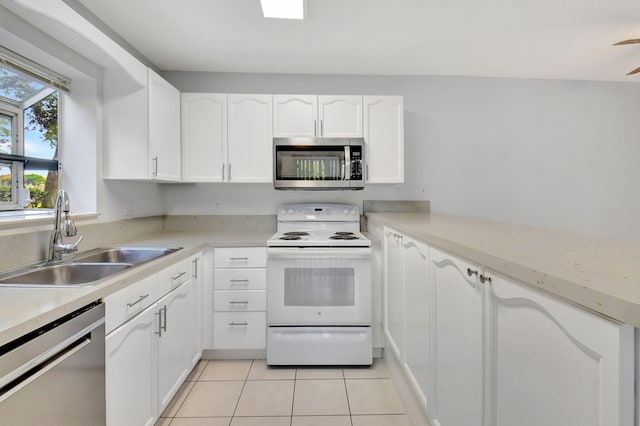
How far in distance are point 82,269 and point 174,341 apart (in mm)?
615

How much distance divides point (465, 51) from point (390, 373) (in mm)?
2481

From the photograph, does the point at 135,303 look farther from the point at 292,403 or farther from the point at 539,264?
the point at 539,264

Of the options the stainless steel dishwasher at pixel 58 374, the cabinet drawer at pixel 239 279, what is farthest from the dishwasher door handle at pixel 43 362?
the cabinet drawer at pixel 239 279

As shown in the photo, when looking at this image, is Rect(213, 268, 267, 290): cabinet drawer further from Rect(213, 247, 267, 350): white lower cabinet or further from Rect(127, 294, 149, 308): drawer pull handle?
Rect(127, 294, 149, 308): drawer pull handle

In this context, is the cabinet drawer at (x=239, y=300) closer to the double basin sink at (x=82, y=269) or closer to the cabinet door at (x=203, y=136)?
the double basin sink at (x=82, y=269)

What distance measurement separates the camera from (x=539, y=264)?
744 mm

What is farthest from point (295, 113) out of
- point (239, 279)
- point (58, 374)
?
point (58, 374)

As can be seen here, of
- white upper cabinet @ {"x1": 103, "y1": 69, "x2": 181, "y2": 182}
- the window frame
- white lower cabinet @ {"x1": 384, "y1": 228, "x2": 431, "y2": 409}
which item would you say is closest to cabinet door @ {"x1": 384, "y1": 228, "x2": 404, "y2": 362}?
white lower cabinet @ {"x1": 384, "y1": 228, "x2": 431, "y2": 409}

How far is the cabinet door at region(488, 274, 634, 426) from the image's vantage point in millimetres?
537

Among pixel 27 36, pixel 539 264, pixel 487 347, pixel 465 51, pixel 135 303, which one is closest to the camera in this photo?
pixel 539 264

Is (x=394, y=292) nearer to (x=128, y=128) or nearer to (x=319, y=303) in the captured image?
(x=319, y=303)

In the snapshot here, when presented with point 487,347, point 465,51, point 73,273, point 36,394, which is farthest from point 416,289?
point 465,51

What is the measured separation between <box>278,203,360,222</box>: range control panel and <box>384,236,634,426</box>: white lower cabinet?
3.79 feet

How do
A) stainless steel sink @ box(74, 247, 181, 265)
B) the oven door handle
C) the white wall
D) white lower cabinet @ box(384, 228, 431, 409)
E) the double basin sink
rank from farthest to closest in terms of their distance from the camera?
1. the white wall
2. the oven door handle
3. stainless steel sink @ box(74, 247, 181, 265)
4. white lower cabinet @ box(384, 228, 431, 409)
5. the double basin sink
